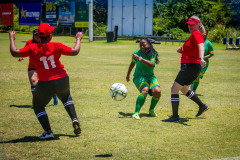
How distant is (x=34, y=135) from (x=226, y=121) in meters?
3.88

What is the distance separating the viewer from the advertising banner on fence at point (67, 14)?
178 ft

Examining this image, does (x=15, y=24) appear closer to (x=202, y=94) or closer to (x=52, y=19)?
(x=52, y=19)

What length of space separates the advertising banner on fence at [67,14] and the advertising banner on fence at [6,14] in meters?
11.5

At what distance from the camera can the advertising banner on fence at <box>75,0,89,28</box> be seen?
5241 centimetres

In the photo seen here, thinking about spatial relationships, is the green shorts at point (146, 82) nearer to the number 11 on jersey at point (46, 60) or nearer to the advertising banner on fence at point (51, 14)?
the number 11 on jersey at point (46, 60)

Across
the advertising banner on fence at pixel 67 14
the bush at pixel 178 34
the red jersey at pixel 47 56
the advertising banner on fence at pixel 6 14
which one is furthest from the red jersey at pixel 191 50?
the advertising banner on fence at pixel 6 14

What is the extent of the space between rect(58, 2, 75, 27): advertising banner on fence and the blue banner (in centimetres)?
352

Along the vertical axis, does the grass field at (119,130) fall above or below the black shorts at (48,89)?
below

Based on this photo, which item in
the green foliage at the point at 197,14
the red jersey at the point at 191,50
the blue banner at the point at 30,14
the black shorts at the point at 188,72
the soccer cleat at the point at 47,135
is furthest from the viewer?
the blue banner at the point at 30,14

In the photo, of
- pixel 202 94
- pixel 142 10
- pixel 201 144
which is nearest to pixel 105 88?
pixel 202 94

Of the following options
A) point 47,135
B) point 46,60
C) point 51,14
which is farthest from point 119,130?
point 51,14

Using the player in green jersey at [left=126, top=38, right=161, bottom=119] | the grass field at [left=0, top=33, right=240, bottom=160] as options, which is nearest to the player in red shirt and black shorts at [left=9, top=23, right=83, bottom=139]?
the grass field at [left=0, top=33, right=240, bottom=160]

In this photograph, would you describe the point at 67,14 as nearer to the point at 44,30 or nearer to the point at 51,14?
the point at 51,14

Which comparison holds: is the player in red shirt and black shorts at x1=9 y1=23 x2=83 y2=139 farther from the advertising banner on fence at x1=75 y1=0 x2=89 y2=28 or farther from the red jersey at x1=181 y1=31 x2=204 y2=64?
the advertising banner on fence at x1=75 y1=0 x2=89 y2=28
